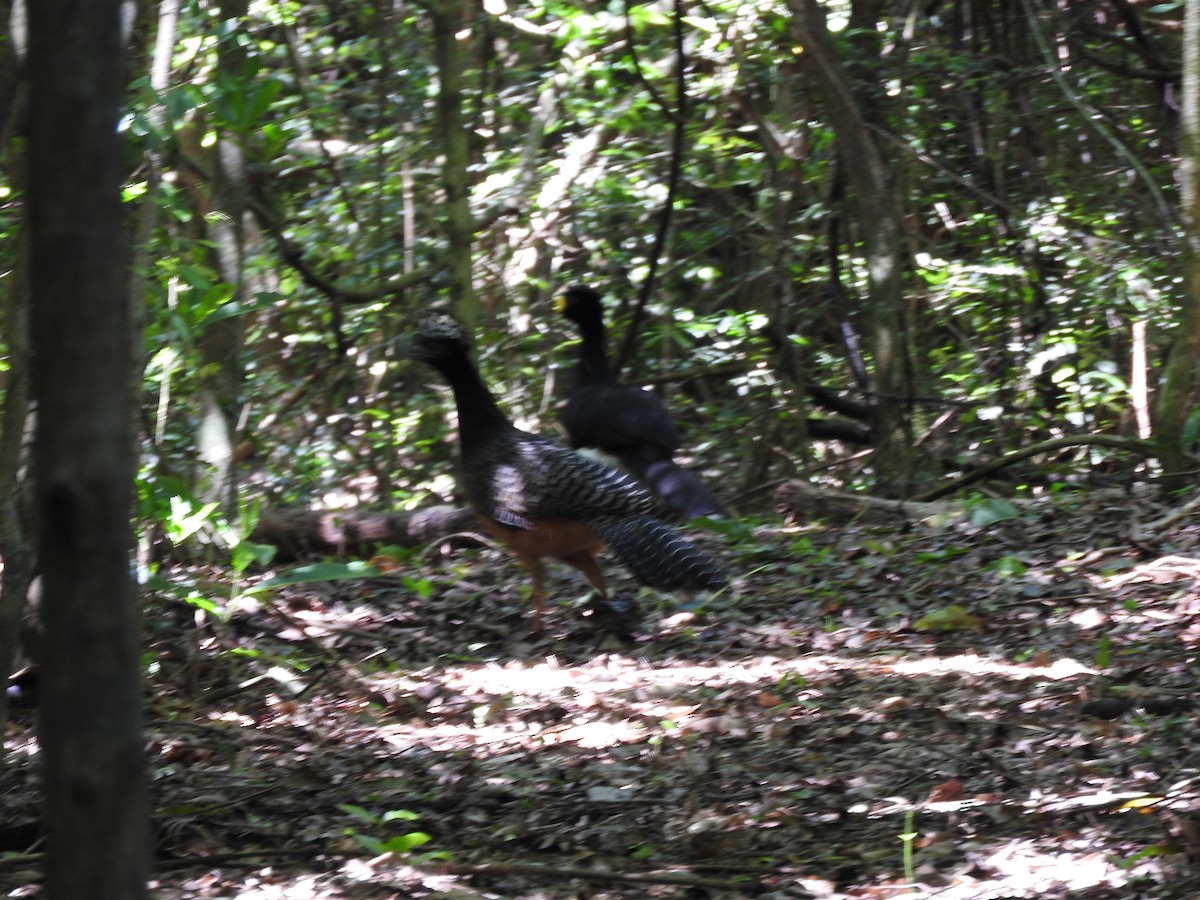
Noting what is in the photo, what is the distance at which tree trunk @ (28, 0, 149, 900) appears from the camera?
5.58ft

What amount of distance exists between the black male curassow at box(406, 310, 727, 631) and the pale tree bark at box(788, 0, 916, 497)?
9.50 ft

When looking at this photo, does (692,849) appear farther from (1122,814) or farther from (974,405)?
(974,405)

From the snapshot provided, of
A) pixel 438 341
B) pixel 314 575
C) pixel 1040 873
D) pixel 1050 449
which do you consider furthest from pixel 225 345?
pixel 1040 873

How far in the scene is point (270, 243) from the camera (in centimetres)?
1052

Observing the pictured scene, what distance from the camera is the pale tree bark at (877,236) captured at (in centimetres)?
852

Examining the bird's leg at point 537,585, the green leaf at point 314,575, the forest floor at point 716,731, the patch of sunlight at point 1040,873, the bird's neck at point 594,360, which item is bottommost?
the patch of sunlight at point 1040,873

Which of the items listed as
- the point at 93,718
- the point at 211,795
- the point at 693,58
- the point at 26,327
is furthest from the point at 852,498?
the point at 93,718

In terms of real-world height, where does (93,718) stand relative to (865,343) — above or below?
below

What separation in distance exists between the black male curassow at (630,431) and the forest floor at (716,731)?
4.17ft

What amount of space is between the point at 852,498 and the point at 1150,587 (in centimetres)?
248

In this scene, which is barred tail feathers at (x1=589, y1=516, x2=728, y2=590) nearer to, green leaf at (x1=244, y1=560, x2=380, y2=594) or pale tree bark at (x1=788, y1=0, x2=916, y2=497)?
green leaf at (x1=244, y1=560, x2=380, y2=594)

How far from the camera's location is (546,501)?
255 inches

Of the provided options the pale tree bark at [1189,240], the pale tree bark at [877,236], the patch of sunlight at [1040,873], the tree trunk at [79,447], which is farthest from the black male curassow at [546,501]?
the tree trunk at [79,447]

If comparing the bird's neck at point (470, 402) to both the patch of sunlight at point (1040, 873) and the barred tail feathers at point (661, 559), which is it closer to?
the barred tail feathers at point (661, 559)
